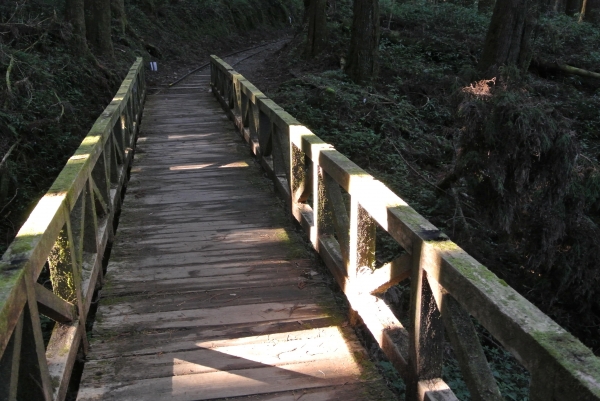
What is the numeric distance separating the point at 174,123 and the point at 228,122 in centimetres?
108

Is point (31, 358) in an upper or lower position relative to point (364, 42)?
upper

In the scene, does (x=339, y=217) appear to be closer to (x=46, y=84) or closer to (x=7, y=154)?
(x=7, y=154)

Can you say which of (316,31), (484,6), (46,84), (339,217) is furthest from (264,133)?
(484,6)

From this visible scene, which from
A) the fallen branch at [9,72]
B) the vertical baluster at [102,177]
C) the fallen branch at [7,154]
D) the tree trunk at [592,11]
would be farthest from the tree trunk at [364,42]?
the tree trunk at [592,11]

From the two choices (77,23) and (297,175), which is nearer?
(297,175)

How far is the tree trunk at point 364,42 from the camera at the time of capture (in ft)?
42.5

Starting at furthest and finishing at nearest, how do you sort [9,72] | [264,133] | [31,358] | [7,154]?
[9,72] < [7,154] < [264,133] < [31,358]

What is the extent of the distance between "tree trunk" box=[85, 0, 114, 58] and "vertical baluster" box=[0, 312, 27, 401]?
47.6 feet

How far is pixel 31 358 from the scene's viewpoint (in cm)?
239

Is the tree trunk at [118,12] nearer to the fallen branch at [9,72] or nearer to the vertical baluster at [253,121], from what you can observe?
the fallen branch at [9,72]

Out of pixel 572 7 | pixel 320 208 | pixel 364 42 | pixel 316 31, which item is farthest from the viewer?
pixel 572 7

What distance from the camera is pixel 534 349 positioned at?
1.75 meters

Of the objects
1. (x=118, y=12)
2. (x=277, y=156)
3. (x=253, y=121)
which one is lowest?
(x=253, y=121)

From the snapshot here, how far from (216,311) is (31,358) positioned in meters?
1.70
